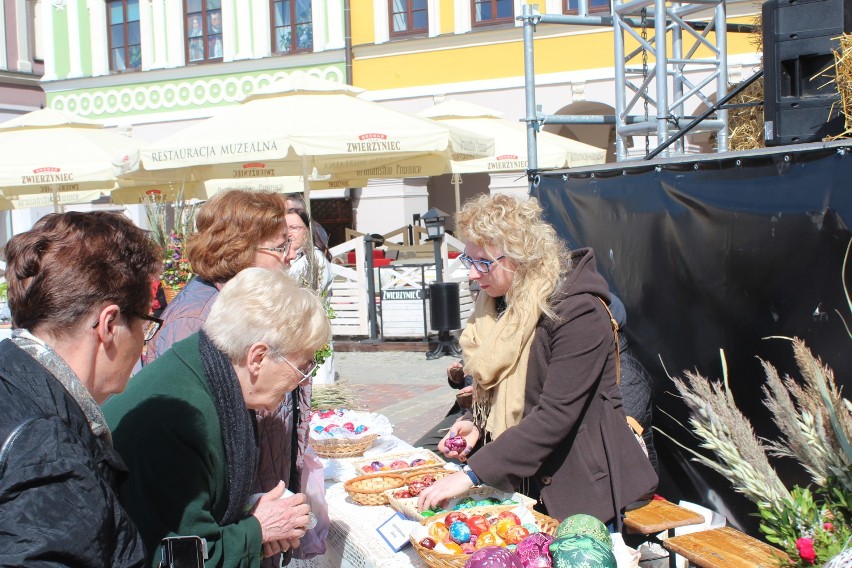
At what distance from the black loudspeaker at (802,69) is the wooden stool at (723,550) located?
2.14 meters

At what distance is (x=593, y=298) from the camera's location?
112 inches

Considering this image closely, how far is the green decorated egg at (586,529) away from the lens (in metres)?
2.28

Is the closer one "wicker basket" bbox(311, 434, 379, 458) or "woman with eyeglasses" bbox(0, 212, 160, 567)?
"woman with eyeglasses" bbox(0, 212, 160, 567)

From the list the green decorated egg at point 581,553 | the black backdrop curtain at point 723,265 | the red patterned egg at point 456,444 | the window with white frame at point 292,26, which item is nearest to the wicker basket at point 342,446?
the red patterned egg at point 456,444

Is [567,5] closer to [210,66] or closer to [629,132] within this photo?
[210,66]

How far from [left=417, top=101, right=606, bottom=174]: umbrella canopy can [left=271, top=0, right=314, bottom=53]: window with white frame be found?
729 centimetres

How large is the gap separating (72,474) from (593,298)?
1.82 metres

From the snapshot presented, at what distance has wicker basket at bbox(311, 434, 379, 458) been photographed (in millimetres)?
3844

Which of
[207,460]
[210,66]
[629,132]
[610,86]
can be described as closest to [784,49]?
[629,132]

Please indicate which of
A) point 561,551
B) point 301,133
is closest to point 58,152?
point 301,133

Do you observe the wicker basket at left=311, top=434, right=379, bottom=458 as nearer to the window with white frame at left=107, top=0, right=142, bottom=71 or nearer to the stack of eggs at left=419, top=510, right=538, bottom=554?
the stack of eggs at left=419, top=510, right=538, bottom=554

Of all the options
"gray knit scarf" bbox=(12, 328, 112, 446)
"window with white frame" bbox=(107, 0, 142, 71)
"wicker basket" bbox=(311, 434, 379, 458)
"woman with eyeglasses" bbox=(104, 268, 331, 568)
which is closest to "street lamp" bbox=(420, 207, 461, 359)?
"wicker basket" bbox=(311, 434, 379, 458)

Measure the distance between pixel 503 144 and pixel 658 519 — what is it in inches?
380

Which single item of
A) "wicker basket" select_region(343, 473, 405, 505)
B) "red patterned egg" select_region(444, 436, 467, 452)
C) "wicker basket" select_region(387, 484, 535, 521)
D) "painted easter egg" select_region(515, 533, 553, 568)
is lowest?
"wicker basket" select_region(343, 473, 405, 505)
